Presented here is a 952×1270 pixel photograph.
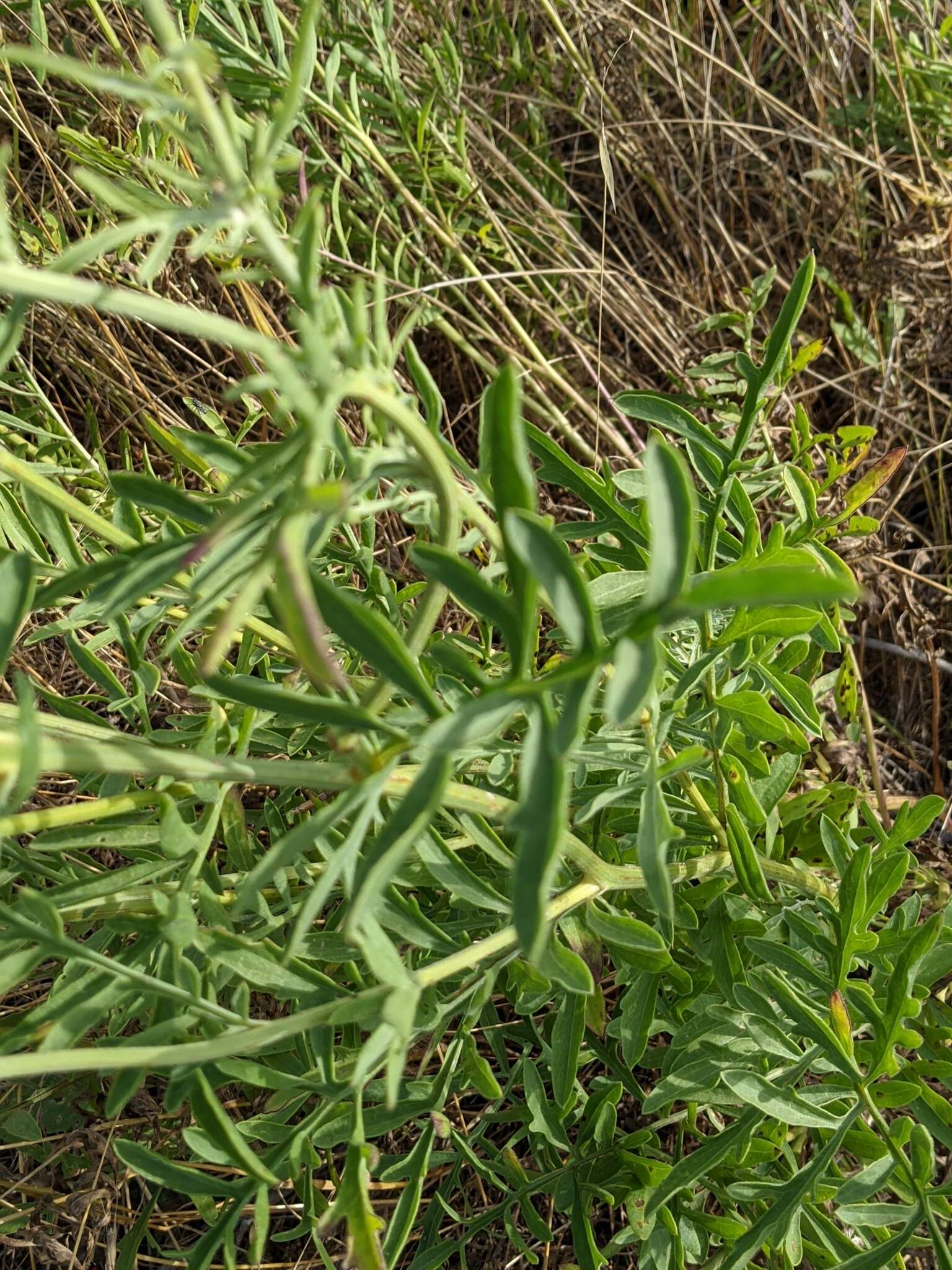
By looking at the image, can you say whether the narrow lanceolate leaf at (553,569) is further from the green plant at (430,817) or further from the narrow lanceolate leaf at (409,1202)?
the narrow lanceolate leaf at (409,1202)

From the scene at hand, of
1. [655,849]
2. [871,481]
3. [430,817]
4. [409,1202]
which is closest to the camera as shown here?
[430,817]

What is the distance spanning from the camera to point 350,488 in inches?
20.1

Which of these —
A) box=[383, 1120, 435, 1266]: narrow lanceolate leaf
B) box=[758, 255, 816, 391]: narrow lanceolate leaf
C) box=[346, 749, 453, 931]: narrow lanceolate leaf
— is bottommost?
box=[383, 1120, 435, 1266]: narrow lanceolate leaf

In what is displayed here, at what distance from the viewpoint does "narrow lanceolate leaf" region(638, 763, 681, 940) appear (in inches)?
24.6

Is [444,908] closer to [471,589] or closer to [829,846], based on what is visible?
[829,846]

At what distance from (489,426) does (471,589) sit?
116 mm

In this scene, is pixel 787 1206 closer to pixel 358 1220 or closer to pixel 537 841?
pixel 358 1220

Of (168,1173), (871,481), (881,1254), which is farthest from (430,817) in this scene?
(871,481)

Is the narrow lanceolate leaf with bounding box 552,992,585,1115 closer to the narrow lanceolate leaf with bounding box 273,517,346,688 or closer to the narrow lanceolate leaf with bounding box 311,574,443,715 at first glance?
the narrow lanceolate leaf with bounding box 311,574,443,715

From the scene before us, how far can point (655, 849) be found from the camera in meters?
0.65

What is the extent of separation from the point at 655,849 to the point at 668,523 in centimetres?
23

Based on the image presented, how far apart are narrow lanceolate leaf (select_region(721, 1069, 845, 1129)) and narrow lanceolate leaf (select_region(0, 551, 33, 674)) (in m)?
0.72

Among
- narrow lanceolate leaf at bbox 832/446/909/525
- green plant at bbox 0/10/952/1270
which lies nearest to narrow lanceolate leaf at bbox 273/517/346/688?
green plant at bbox 0/10/952/1270

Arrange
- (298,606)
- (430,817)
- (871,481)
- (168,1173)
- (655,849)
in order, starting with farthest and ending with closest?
(871,481) < (168,1173) < (655,849) < (430,817) < (298,606)
